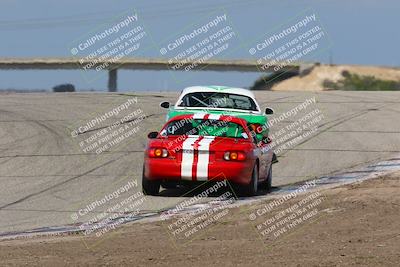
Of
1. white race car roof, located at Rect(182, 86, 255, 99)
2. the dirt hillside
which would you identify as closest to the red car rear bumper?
white race car roof, located at Rect(182, 86, 255, 99)

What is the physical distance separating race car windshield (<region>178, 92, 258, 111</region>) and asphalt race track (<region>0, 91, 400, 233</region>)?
50.8 inches

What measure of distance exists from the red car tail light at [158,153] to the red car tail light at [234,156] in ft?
2.83

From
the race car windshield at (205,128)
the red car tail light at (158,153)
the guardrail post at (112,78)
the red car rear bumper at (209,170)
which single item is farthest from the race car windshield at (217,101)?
the guardrail post at (112,78)

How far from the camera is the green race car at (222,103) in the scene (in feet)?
58.2

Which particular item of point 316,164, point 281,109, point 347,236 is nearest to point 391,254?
point 347,236

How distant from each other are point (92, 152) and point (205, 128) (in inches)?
195

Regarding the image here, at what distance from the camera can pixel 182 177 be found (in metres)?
13.8

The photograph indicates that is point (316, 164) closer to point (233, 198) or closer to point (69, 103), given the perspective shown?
point (233, 198)

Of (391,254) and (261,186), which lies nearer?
(391,254)

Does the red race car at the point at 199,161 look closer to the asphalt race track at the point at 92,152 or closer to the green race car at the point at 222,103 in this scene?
the asphalt race track at the point at 92,152

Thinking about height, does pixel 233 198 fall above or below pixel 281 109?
above

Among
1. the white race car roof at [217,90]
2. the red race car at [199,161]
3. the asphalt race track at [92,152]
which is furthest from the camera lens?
the white race car roof at [217,90]

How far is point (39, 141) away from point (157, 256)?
11.5 meters

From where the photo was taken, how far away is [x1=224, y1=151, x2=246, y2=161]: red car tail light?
13.8m
